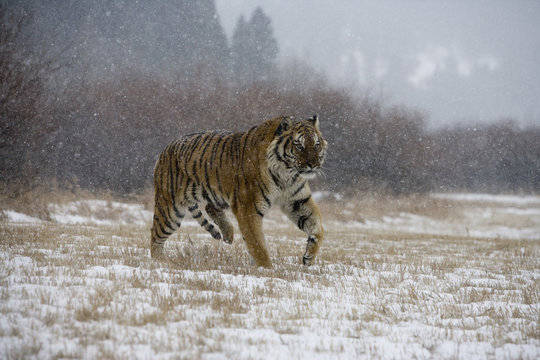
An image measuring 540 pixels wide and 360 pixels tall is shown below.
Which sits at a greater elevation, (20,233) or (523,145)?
(523,145)

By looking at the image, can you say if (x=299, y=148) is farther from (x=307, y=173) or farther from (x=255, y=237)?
(x=255, y=237)

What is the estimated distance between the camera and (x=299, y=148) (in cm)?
575

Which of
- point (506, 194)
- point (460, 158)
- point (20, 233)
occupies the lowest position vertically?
point (20, 233)

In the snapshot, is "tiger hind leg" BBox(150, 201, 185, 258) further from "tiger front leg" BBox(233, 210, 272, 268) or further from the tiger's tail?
"tiger front leg" BBox(233, 210, 272, 268)

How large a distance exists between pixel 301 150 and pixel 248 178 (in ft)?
2.68

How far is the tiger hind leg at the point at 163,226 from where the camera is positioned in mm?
6832

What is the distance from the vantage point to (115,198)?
18844 millimetres

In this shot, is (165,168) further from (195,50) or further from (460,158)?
(195,50)

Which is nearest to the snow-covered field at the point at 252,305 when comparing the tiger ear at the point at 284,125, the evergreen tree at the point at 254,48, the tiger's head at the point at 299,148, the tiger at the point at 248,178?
the tiger at the point at 248,178

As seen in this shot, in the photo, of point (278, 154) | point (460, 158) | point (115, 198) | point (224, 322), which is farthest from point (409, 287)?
point (460, 158)

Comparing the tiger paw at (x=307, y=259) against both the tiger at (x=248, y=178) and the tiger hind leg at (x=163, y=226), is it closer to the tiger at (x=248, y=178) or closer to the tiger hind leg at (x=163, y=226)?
the tiger at (x=248, y=178)

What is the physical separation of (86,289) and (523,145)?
2636 centimetres

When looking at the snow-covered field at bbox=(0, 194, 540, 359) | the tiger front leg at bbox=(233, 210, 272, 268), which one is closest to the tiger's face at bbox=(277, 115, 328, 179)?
the tiger front leg at bbox=(233, 210, 272, 268)

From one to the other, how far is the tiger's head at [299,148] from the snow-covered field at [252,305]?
1313 millimetres
